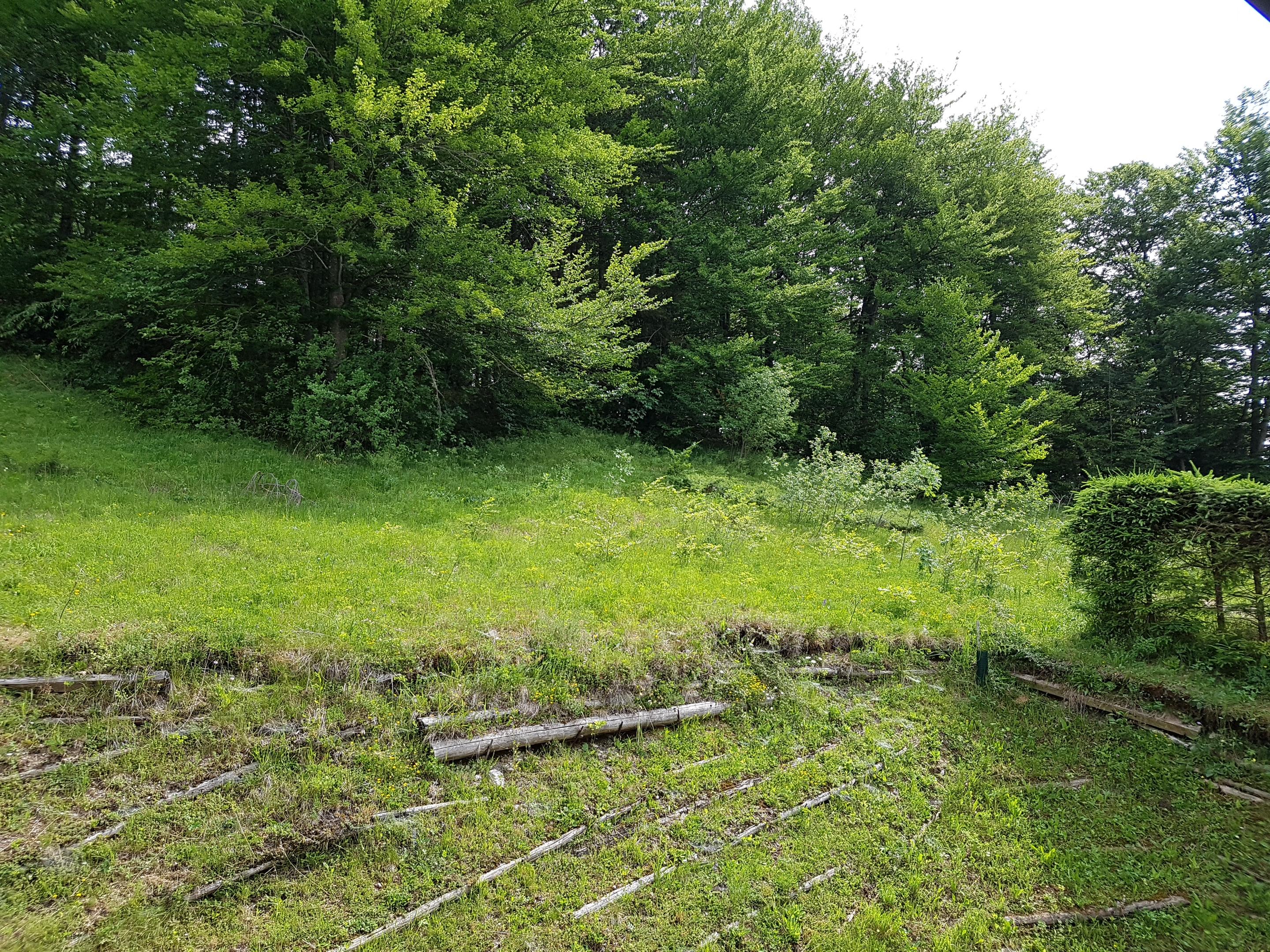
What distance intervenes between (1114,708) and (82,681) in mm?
8413

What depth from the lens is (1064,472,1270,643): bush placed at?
Answer: 573cm

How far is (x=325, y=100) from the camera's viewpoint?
9.52m

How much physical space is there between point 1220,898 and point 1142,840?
1.81ft

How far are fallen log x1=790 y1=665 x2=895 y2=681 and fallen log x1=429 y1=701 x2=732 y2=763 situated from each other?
104 cm

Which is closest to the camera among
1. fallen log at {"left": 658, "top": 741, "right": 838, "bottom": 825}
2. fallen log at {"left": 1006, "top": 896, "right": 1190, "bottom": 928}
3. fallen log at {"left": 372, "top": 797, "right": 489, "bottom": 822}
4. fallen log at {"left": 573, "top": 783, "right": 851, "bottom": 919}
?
fallen log at {"left": 573, "top": 783, "right": 851, "bottom": 919}

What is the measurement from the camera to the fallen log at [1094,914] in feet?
11.2

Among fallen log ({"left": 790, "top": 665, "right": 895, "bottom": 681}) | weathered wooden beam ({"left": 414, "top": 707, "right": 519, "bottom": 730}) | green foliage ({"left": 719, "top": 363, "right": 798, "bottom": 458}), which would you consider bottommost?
weathered wooden beam ({"left": 414, "top": 707, "right": 519, "bottom": 730})

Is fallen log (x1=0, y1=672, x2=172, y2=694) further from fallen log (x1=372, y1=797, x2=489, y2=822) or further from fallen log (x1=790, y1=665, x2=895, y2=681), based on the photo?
fallen log (x1=790, y1=665, x2=895, y2=681)

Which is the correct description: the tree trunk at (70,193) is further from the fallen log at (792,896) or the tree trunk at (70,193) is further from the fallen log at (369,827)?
the fallen log at (792,896)

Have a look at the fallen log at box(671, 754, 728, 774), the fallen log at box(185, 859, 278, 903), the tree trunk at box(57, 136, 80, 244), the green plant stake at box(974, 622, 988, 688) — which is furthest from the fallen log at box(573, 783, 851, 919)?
the tree trunk at box(57, 136, 80, 244)

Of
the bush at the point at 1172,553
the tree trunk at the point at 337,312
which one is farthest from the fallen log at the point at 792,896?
the tree trunk at the point at 337,312

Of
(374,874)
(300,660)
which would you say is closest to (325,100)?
(300,660)

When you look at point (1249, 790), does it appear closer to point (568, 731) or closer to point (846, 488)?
point (568, 731)

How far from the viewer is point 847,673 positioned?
5.93 metres
